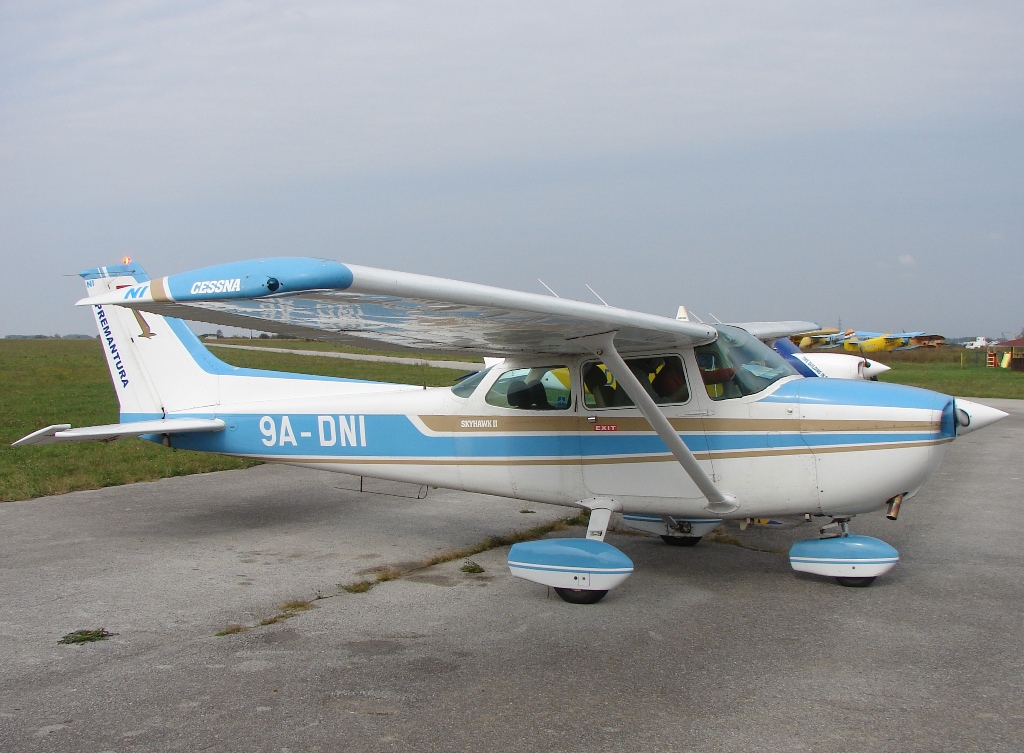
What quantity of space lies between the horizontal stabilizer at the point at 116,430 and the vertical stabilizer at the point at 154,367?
0.71 feet

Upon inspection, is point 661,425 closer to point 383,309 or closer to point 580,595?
point 580,595

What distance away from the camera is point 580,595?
5590 mm

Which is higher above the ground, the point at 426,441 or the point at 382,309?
the point at 382,309

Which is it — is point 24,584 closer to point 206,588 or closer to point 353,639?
Answer: point 206,588

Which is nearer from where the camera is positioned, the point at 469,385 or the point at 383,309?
the point at 383,309

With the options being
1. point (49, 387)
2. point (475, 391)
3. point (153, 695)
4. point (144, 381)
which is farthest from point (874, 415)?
point (49, 387)

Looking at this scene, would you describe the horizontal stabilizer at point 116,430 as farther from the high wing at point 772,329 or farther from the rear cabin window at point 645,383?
the high wing at point 772,329

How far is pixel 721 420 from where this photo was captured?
5.98 metres

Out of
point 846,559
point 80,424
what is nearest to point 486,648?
point 846,559

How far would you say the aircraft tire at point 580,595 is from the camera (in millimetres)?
5566

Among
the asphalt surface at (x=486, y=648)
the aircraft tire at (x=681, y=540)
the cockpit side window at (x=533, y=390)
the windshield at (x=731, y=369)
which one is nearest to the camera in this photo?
the asphalt surface at (x=486, y=648)

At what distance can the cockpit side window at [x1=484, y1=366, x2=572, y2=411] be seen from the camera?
6.63 m

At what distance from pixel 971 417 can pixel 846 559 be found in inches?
53.0

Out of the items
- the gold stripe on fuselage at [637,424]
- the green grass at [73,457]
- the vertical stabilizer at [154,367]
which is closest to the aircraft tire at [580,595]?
the gold stripe on fuselage at [637,424]
